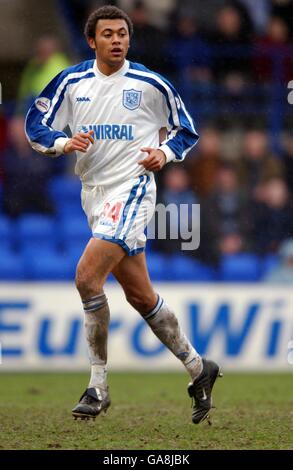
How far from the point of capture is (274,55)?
12.6 m

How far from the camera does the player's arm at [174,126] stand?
6.67 meters

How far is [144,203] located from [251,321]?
16.8 ft

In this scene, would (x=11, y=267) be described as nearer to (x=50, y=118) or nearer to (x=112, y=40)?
(x=50, y=118)

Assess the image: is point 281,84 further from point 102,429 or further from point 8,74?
point 102,429

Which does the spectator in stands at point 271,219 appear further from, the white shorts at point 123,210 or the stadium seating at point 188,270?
the white shorts at point 123,210

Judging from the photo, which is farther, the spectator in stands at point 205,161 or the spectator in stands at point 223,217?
the spectator in stands at point 205,161

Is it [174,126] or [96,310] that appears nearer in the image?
[96,310]

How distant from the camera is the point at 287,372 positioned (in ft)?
37.5

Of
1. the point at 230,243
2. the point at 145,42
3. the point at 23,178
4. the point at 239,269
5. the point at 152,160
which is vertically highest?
the point at 145,42

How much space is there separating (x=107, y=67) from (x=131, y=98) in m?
0.24

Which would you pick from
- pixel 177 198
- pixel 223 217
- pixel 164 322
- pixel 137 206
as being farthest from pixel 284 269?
pixel 137 206

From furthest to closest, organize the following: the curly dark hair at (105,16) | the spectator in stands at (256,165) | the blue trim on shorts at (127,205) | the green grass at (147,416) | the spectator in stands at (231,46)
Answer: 1. the spectator in stands at (231,46)
2. the spectator in stands at (256,165)
3. the curly dark hair at (105,16)
4. the blue trim on shorts at (127,205)
5. the green grass at (147,416)

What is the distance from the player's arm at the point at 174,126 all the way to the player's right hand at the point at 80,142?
0.44m

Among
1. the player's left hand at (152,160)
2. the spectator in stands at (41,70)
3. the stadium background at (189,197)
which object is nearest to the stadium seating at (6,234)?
the stadium background at (189,197)
